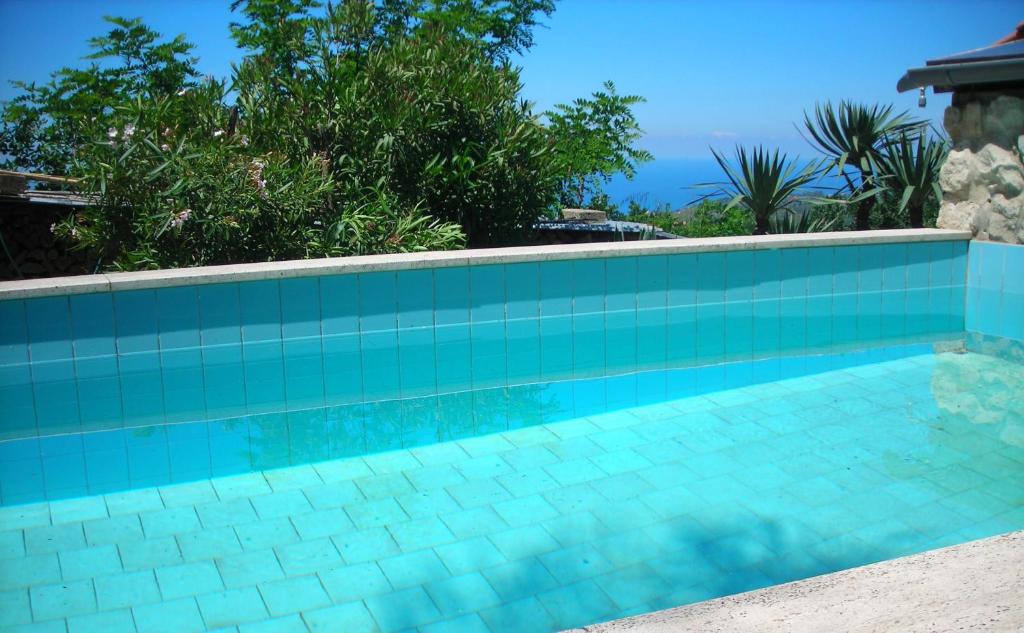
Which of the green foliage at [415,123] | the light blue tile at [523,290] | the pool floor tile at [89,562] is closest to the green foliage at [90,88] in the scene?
the green foliage at [415,123]

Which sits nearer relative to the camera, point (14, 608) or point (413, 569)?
point (14, 608)

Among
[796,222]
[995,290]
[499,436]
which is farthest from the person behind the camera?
[796,222]

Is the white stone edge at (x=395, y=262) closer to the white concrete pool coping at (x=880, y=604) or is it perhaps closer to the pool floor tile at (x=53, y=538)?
the pool floor tile at (x=53, y=538)

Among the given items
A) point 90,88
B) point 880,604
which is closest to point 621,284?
point 880,604

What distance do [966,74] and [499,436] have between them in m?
6.01

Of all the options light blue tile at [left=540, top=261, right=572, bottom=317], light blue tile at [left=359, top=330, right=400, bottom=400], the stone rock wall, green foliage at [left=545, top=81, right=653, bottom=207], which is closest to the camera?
light blue tile at [left=359, top=330, right=400, bottom=400]

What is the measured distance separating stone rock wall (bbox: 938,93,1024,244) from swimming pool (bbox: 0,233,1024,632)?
284mm

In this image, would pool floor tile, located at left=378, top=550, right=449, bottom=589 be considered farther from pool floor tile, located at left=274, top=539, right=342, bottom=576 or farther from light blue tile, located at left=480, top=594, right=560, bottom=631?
light blue tile, located at left=480, top=594, right=560, bottom=631

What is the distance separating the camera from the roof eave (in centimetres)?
810

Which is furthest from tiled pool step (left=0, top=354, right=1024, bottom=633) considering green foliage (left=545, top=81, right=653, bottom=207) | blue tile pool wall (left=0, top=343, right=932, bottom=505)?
green foliage (left=545, top=81, right=653, bottom=207)

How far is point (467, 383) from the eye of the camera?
653cm

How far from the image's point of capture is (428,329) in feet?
22.6

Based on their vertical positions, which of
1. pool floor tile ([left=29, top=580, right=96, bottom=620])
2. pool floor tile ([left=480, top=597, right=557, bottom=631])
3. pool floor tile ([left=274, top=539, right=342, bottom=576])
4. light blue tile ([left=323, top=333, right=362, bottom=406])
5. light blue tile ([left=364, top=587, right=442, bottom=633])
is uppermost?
light blue tile ([left=323, top=333, right=362, bottom=406])

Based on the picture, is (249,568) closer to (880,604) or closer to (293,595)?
(293,595)
